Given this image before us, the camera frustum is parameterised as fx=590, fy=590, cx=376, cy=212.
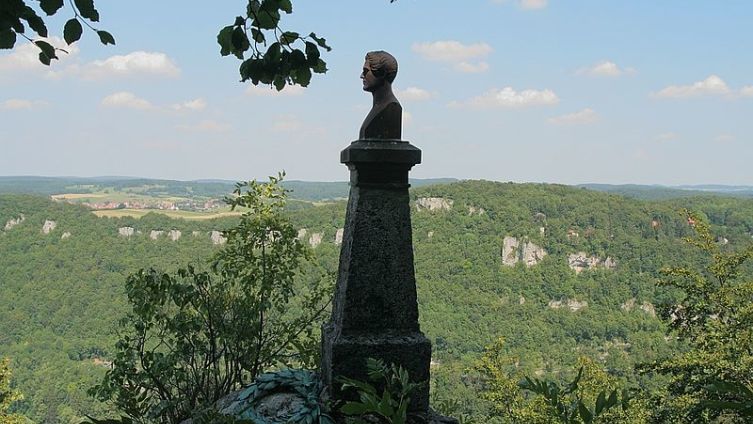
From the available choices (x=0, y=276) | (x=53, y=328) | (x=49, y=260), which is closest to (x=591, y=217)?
(x=53, y=328)

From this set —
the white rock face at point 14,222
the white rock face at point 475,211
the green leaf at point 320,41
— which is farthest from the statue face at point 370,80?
the white rock face at point 14,222

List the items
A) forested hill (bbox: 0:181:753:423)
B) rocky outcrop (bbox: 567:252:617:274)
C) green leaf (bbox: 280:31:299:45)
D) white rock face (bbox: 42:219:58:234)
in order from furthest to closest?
white rock face (bbox: 42:219:58:234) < rocky outcrop (bbox: 567:252:617:274) < forested hill (bbox: 0:181:753:423) < green leaf (bbox: 280:31:299:45)

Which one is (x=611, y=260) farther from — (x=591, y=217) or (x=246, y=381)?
(x=246, y=381)

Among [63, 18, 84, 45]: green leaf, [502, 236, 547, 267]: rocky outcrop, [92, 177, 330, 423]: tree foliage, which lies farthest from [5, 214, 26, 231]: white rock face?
[63, 18, 84, 45]: green leaf

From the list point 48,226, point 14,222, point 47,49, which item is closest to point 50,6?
point 47,49

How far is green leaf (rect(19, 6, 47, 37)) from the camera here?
1.99m

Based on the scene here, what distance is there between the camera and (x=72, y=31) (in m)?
2.04

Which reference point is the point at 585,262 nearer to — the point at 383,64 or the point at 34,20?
the point at 383,64

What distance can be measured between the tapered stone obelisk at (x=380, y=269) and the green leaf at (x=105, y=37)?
1.88m

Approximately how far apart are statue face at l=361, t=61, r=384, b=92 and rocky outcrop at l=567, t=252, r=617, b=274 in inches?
4175

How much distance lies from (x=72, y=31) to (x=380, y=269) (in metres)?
2.35

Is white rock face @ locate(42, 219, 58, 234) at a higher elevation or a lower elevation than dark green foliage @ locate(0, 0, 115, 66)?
lower

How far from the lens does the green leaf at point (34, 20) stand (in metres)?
1.99

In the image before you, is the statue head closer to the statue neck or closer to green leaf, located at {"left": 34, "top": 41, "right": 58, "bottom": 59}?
the statue neck
